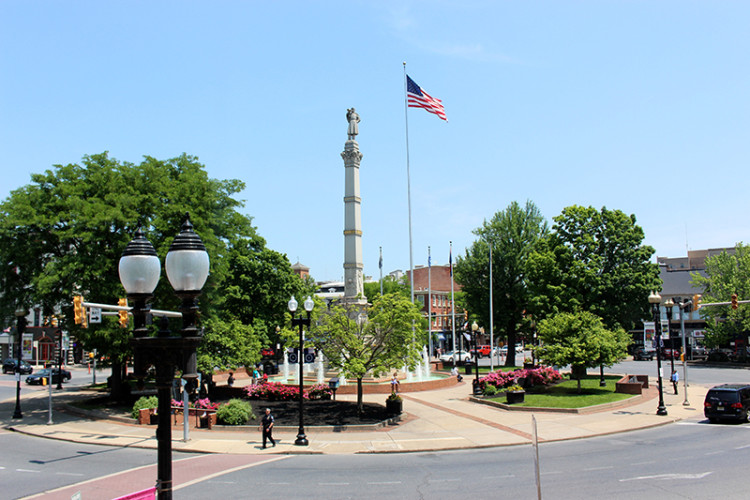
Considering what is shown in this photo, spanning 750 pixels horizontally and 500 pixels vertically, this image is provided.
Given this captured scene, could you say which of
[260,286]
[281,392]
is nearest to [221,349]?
[281,392]

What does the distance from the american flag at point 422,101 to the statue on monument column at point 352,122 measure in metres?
5.64

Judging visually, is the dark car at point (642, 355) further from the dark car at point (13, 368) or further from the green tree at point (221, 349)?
the dark car at point (13, 368)

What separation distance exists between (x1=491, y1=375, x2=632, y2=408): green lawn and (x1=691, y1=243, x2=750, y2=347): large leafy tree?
98.7ft

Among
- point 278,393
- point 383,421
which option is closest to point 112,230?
point 278,393

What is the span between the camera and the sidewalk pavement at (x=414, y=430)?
71.3 feet

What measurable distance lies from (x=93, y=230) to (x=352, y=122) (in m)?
23.5

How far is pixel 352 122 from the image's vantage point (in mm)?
47344

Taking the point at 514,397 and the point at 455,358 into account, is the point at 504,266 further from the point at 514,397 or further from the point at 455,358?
the point at 514,397

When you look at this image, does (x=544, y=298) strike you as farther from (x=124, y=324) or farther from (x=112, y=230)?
(x=124, y=324)

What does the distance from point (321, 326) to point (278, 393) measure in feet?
19.8

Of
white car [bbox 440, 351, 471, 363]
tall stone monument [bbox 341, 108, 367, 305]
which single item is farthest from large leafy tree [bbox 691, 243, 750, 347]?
tall stone monument [bbox 341, 108, 367, 305]

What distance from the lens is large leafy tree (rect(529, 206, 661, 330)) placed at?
47.4 meters

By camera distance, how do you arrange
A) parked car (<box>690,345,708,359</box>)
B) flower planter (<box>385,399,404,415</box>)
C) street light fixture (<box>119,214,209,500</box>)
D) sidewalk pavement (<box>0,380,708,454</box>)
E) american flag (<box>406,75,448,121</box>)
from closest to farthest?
1. street light fixture (<box>119,214,209,500</box>)
2. sidewalk pavement (<box>0,380,708,454</box>)
3. flower planter (<box>385,399,404,415</box>)
4. american flag (<box>406,75,448,121</box>)
5. parked car (<box>690,345,708,359</box>)

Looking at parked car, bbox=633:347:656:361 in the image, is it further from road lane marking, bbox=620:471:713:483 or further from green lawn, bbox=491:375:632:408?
road lane marking, bbox=620:471:713:483
